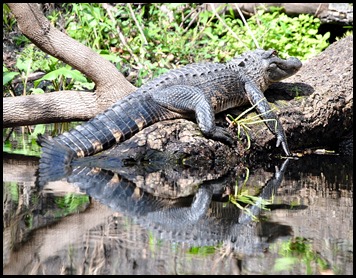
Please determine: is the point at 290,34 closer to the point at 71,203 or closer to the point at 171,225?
the point at 71,203

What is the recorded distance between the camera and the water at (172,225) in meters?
2.64

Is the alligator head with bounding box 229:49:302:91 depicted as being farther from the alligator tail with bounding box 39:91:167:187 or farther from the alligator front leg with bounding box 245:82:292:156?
the alligator tail with bounding box 39:91:167:187

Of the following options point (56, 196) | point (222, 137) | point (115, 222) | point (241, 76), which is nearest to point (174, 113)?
point (222, 137)

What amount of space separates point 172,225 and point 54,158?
7.52 ft

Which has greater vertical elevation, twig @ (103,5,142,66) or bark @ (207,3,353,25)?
bark @ (207,3,353,25)

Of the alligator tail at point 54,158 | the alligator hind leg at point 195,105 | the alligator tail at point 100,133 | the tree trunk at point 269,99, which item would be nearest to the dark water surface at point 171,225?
the alligator tail at point 54,158

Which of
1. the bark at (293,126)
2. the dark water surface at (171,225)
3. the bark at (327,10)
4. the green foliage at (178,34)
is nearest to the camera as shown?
the dark water surface at (171,225)

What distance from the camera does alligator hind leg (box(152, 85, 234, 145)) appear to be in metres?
6.05

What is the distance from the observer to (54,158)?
537 centimetres

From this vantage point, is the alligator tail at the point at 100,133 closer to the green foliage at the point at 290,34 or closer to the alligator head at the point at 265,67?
the alligator head at the point at 265,67

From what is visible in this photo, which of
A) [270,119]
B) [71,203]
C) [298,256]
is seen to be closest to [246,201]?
[71,203]

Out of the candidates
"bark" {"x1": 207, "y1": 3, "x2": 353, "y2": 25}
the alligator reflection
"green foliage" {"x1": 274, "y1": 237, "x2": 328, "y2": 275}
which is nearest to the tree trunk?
the alligator reflection

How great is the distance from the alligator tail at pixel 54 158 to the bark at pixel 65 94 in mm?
1313

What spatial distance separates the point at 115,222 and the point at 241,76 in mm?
4028
